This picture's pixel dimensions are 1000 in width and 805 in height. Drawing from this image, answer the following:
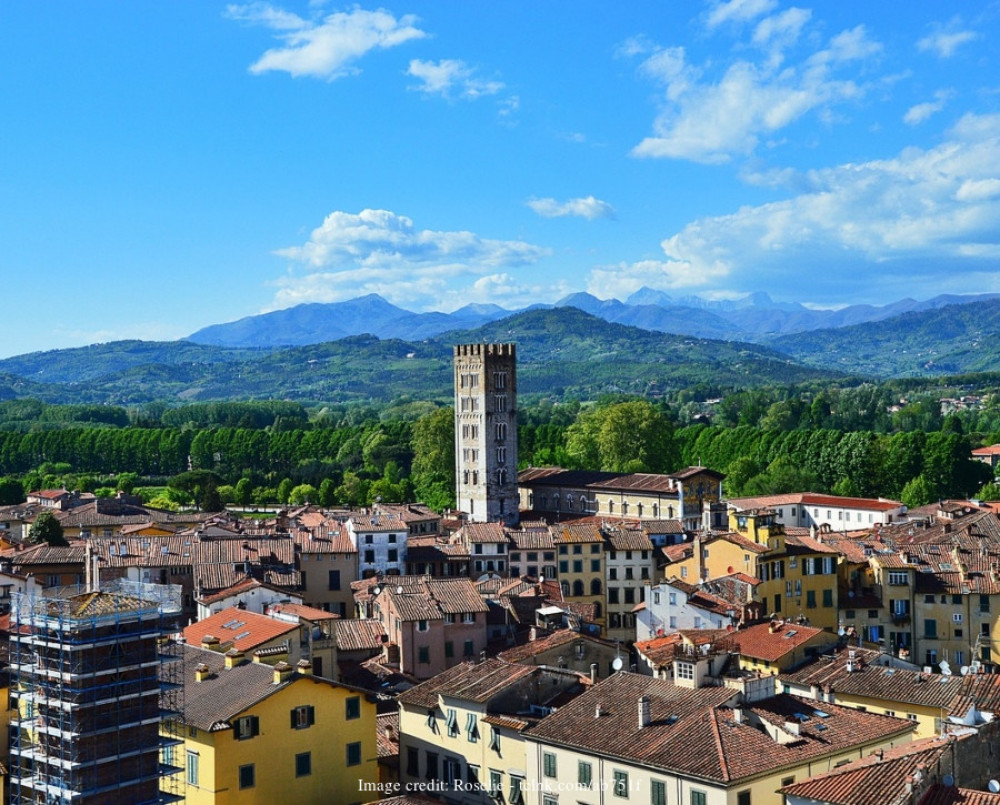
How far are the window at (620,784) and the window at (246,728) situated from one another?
9070 mm

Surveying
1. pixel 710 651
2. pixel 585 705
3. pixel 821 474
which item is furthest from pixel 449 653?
pixel 821 474

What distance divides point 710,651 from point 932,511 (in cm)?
5270

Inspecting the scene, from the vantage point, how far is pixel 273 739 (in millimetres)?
33281

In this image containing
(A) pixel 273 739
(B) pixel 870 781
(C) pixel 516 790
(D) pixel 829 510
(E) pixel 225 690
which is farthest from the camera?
(D) pixel 829 510

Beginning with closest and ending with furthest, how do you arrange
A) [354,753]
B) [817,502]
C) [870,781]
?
1. [870,781]
2. [354,753]
3. [817,502]

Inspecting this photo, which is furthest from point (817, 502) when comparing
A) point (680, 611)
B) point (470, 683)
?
point (470, 683)

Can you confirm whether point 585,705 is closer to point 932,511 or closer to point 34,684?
point 34,684

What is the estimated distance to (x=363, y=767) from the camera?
35375 millimetres

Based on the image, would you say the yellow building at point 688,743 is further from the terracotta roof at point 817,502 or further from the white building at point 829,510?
the terracotta roof at point 817,502

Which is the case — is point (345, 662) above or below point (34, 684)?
below

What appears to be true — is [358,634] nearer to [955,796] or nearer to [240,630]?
[240,630]

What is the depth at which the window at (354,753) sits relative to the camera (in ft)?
115

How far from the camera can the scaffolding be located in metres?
27.7

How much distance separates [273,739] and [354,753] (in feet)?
9.18
